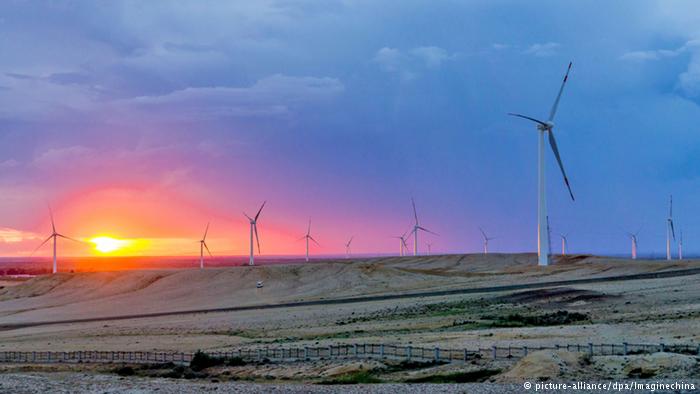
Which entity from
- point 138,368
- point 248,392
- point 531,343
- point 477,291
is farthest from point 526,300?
point 248,392

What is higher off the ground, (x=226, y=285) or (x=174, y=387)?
(x=226, y=285)

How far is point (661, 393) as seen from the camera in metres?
30.0

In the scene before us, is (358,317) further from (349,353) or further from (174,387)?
(174,387)

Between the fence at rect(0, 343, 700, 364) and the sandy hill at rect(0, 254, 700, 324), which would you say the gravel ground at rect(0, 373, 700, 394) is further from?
the sandy hill at rect(0, 254, 700, 324)

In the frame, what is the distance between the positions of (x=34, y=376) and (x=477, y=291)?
62.2 metres

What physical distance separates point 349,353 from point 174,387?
11.5 metres

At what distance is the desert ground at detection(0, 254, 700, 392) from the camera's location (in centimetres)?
3966

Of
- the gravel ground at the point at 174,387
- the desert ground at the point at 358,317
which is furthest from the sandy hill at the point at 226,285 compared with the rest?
the gravel ground at the point at 174,387

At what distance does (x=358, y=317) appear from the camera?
76.0 m

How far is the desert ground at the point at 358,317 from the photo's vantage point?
39.7 m

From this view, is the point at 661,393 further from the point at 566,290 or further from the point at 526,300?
the point at 566,290

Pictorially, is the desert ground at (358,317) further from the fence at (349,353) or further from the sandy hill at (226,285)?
the fence at (349,353)

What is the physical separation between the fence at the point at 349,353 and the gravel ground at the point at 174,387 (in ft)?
22.0

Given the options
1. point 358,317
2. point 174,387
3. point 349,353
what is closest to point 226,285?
point 358,317
